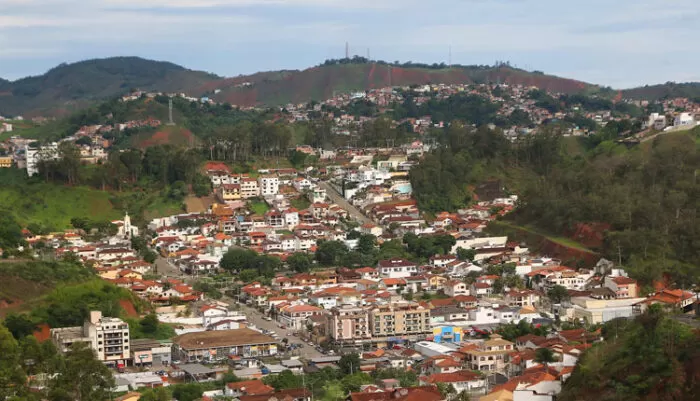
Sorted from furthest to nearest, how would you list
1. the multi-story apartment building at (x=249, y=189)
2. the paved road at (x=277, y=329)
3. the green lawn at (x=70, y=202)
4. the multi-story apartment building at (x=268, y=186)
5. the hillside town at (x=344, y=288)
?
1. the multi-story apartment building at (x=268, y=186)
2. the multi-story apartment building at (x=249, y=189)
3. the green lawn at (x=70, y=202)
4. the paved road at (x=277, y=329)
5. the hillside town at (x=344, y=288)

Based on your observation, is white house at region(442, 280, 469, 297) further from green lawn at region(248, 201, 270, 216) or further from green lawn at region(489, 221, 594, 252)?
green lawn at region(248, 201, 270, 216)

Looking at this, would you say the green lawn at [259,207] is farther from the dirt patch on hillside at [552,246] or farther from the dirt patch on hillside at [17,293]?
the dirt patch on hillside at [17,293]

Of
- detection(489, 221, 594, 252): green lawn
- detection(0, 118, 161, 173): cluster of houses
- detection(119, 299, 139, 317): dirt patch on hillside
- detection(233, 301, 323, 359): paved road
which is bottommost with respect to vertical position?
detection(233, 301, 323, 359): paved road

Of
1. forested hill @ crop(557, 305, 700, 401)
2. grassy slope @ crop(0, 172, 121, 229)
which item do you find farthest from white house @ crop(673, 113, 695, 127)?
forested hill @ crop(557, 305, 700, 401)

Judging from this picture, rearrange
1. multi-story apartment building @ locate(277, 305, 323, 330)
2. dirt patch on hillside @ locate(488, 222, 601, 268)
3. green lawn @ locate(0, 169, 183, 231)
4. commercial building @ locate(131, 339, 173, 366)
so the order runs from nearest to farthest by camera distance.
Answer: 1. commercial building @ locate(131, 339, 173, 366)
2. multi-story apartment building @ locate(277, 305, 323, 330)
3. dirt patch on hillside @ locate(488, 222, 601, 268)
4. green lawn @ locate(0, 169, 183, 231)

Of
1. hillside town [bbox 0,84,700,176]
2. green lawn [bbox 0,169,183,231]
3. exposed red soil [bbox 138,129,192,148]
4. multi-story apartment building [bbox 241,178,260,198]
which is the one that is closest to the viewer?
green lawn [bbox 0,169,183,231]

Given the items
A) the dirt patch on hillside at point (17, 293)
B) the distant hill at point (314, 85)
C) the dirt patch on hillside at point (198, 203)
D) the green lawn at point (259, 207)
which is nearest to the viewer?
the dirt patch on hillside at point (17, 293)

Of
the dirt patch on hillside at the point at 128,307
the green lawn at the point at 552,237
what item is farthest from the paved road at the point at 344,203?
the dirt patch on hillside at the point at 128,307

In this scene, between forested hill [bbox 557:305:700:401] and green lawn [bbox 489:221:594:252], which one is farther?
green lawn [bbox 489:221:594:252]
